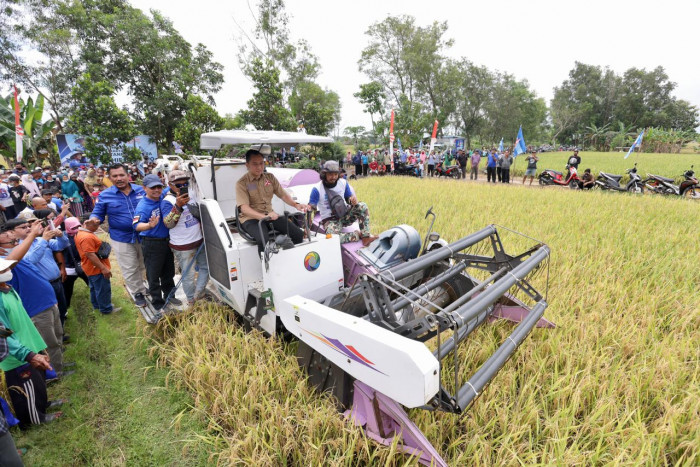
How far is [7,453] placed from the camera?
1.84 meters

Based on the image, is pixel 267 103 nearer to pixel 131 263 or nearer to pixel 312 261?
pixel 131 263

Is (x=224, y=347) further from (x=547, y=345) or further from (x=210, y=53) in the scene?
(x=210, y=53)

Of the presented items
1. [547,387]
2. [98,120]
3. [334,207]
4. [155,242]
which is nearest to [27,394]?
[155,242]

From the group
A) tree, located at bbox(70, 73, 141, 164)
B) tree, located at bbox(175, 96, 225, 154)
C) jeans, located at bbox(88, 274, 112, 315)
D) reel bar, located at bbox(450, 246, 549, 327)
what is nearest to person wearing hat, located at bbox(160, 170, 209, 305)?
jeans, located at bbox(88, 274, 112, 315)

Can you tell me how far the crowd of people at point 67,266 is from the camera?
240 cm

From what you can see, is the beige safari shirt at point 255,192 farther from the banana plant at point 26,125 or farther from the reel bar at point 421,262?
the banana plant at point 26,125

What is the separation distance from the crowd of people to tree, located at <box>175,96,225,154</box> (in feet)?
35.8

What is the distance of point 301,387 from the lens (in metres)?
2.52

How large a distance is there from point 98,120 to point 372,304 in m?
15.8

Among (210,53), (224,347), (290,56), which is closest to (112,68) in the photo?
(210,53)

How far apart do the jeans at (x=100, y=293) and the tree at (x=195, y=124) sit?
11.5 m

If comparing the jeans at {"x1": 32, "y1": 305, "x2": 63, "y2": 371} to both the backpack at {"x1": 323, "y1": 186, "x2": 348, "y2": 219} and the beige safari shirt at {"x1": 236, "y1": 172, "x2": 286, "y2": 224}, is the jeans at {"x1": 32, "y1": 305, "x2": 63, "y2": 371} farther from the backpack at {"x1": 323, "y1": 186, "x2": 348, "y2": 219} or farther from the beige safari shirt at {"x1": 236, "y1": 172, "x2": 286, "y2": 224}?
the backpack at {"x1": 323, "y1": 186, "x2": 348, "y2": 219}

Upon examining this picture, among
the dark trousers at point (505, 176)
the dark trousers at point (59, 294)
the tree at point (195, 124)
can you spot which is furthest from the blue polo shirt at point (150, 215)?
the dark trousers at point (505, 176)

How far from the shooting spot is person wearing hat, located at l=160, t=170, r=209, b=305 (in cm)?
352
